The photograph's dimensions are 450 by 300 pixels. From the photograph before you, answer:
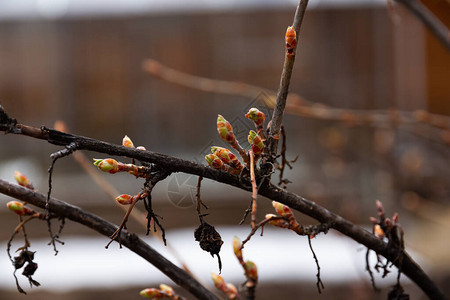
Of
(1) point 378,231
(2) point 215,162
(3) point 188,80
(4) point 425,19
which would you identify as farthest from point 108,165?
(3) point 188,80

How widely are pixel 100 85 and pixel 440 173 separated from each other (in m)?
2.47

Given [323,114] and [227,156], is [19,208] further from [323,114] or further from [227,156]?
[323,114]

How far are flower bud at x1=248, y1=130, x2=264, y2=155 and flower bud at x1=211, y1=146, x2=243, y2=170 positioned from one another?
0.02 m

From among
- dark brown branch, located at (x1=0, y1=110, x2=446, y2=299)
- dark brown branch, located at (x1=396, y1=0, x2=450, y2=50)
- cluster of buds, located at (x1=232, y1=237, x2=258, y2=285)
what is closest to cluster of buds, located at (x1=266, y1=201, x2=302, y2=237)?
dark brown branch, located at (x1=0, y1=110, x2=446, y2=299)

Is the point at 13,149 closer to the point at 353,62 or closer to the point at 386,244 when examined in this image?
the point at 353,62

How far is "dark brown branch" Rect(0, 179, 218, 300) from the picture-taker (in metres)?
0.52

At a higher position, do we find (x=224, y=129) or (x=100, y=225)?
(x=224, y=129)

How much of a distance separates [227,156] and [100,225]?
185 millimetres

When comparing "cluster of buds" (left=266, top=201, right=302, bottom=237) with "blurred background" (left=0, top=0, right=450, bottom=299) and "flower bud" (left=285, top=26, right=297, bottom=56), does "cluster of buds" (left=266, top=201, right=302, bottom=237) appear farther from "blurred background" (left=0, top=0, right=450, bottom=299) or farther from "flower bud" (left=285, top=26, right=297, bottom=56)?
"blurred background" (left=0, top=0, right=450, bottom=299)

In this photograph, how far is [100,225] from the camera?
541 millimetres

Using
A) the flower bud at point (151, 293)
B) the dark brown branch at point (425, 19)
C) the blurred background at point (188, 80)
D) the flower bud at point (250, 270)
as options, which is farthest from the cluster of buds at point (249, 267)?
the blurred background at point (188, 80)

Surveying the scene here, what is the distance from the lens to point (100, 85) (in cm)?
373

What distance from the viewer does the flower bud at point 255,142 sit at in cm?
44

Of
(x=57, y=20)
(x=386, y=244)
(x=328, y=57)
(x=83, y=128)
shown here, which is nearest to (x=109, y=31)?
(x=57, y=20)
